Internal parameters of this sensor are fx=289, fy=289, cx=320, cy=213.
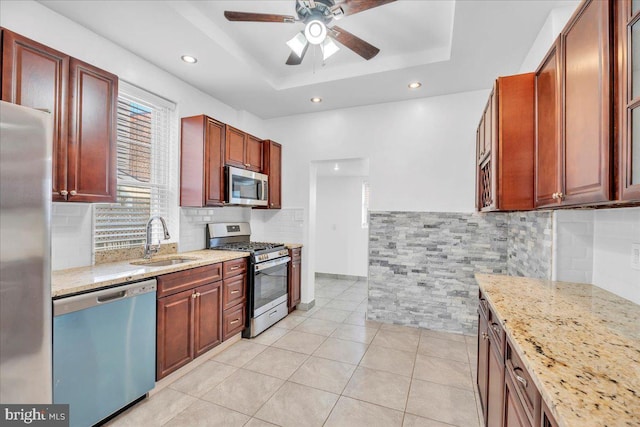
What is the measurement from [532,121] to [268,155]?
119 inches

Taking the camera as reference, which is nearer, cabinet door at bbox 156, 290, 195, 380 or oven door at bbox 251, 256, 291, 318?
cabinet door at bbox 156, 290, 195, 380

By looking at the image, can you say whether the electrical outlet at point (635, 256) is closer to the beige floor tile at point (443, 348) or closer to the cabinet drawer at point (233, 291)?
the beige floor tile at point (443, 348)


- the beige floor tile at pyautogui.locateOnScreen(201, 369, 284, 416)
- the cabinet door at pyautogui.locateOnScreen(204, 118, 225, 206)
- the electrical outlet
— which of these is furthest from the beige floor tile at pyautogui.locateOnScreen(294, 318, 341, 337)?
the electrical outlet

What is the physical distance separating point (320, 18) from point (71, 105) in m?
1.75

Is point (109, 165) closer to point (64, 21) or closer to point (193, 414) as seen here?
point (64, 21)

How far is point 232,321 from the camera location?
296 centimetres

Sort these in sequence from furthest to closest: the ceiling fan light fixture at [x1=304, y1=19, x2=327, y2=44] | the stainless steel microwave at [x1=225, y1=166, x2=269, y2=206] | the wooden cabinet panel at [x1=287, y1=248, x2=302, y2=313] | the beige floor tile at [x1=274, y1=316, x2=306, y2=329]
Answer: the wooden cabinet panel at [x1=287, y1=248, x2=302, y2=313] < the beige floor tile at [x1=274, y1=316, x2=306, y2=329] < the stainless steel microwave at [x1=225, y1=166, x2=269, y2=206] < the ceiling fan light fixture at [x1=304, y1=19, x2=327, y2=44]

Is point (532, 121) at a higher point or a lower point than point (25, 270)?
higher

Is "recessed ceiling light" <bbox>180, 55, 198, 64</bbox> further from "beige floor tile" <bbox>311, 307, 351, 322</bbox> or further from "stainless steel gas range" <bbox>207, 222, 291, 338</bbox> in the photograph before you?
"beige floor tile" <bbox>311, 307, 351, 322</bbox>

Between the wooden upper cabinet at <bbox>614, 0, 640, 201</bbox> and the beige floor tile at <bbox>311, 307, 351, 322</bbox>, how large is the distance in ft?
10.7

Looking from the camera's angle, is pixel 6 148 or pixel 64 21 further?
pixel 64 21

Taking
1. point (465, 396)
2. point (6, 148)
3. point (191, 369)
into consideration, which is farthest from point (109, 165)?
point (465, 396)

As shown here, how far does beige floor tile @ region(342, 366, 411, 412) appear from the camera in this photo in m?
2.15

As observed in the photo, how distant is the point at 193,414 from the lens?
1972mm
